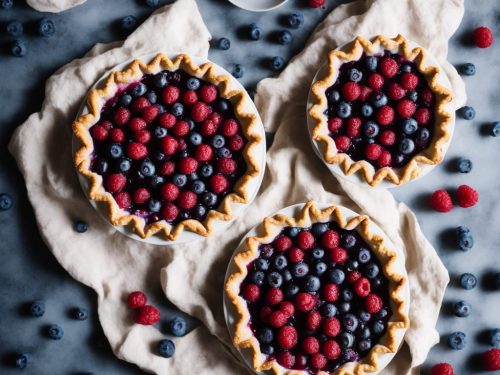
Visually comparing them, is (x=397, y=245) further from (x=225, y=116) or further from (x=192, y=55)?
(x=192, y=55)

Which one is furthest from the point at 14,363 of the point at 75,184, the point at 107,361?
the point at 75,184

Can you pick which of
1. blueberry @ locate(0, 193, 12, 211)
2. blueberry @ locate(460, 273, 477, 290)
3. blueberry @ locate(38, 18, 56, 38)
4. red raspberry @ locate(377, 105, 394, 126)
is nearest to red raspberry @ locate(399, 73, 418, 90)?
red raspberry @ locate(377, 105, 394, 126)

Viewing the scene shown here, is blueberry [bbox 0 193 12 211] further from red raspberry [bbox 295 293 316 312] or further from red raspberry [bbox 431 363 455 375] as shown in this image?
red raspberry [bbox 431 363 455 375]

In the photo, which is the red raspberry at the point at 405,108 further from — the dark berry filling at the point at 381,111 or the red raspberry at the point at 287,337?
the red raspberry at the point at 287,337

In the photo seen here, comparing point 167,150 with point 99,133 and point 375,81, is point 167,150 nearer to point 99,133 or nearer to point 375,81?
point 99,133

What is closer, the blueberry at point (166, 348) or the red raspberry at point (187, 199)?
the red raspberry at point (187, 199)

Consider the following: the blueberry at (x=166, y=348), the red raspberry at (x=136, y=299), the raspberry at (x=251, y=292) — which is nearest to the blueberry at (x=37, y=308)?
the red raspberry at (x=136, y=299)

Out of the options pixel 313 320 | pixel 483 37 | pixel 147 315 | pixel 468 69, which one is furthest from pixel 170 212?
pixel 483 37
